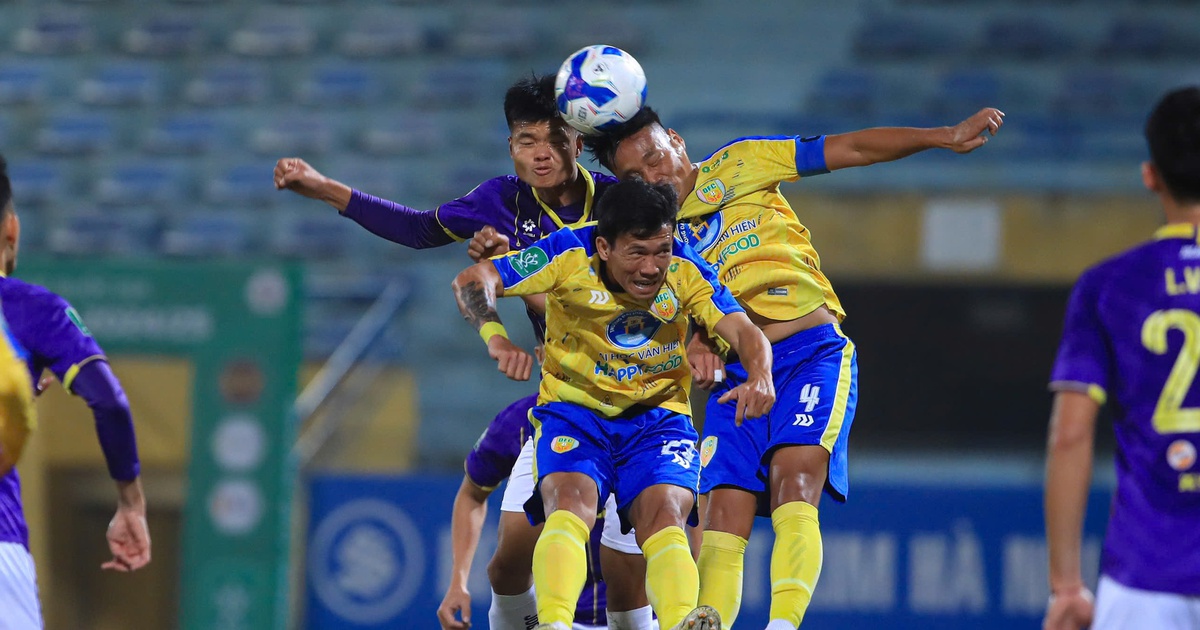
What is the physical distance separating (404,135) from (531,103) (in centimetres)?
808

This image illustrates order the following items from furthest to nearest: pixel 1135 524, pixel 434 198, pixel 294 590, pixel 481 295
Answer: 1. pixel 434 198
2. pixel 294 590
3. pixel 481 295
4. pixel 1135 524

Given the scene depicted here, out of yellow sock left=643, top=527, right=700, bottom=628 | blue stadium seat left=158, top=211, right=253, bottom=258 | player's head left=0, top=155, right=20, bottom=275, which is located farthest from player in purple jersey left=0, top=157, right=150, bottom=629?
blue stadium seat left=158, top=211, right=253, bottom=258

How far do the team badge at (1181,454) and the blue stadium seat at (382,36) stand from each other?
11275 mm

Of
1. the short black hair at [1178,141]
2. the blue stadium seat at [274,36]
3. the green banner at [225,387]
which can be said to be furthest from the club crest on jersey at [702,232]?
the blue stadium seat at [274,36]

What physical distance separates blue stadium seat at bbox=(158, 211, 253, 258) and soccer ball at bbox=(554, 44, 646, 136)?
7917 millimetres

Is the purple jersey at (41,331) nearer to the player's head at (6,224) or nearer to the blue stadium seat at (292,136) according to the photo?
the player's head at (6,224)

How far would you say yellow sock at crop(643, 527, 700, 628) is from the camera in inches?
165

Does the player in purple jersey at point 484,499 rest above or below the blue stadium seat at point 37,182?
below

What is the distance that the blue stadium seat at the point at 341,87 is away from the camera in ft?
44.0

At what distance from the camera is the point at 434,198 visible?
12.3 meters

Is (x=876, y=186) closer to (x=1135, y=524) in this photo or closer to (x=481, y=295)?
(x=481, y=295)

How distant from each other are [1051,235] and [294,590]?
5933 millimetres

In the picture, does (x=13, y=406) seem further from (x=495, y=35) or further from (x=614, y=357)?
(x=495, y=35)

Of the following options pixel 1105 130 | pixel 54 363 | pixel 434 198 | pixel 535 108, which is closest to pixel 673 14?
pixel 434 198
